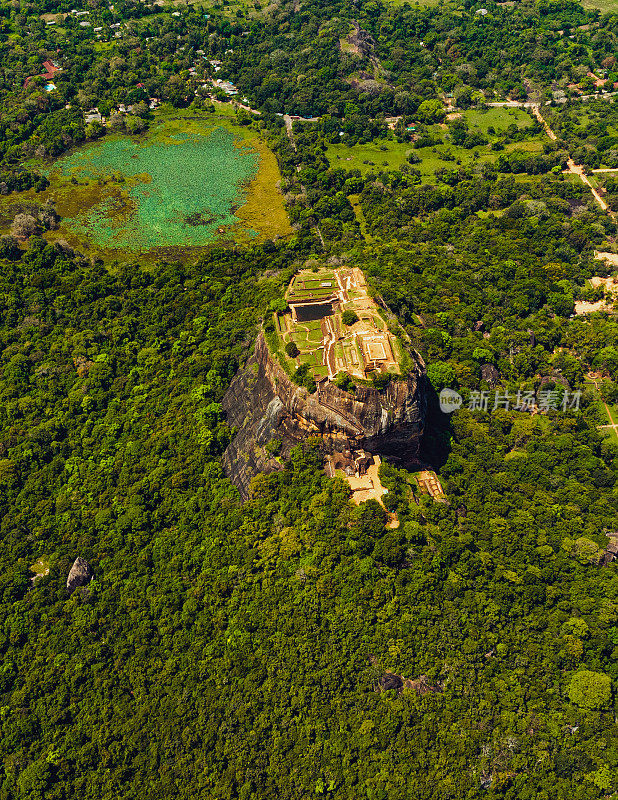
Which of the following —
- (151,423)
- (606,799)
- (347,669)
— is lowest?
(606,799)

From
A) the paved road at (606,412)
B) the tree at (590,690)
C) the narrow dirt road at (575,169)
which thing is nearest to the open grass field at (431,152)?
the narrow dirt road at (575,169)

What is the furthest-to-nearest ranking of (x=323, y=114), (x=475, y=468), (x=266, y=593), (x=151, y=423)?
(x=323, y=114), (x=151, y=423), (x=475, y=468), (x=266, y=593)

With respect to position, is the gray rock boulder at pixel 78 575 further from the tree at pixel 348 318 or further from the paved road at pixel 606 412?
the paved road at pixel 606 412

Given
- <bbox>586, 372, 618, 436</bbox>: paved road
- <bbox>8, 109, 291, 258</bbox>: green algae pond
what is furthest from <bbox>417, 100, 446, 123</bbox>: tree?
<bbox>586, 372, 618, 436</bbox>: paved road

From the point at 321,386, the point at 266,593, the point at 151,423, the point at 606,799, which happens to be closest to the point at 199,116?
the point at 151,423

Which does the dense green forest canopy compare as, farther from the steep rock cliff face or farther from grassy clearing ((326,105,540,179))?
grassy clearing ((326,105,540,179))

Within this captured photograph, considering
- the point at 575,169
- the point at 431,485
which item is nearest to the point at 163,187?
the point at 575,169

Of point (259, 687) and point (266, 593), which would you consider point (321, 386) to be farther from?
point (259, 687)
